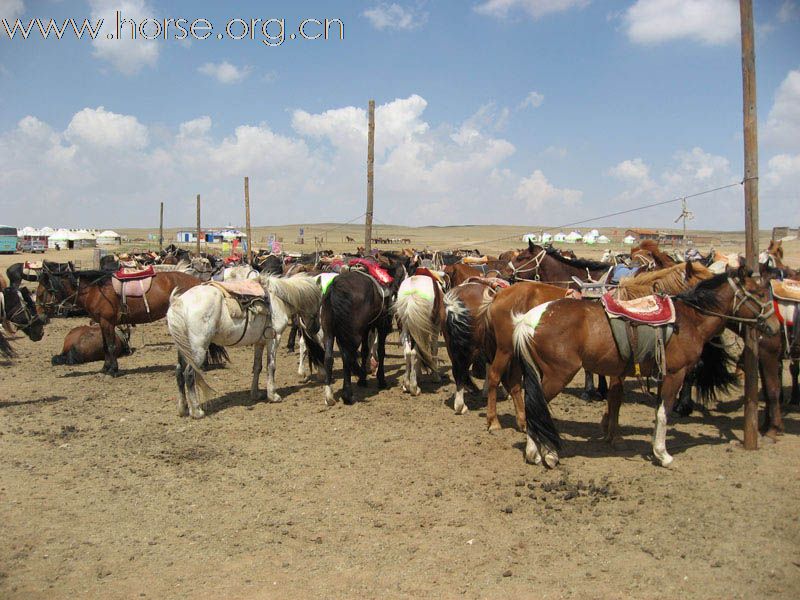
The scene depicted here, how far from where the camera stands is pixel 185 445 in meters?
7.22

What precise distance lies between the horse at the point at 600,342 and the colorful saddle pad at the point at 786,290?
1.01 m

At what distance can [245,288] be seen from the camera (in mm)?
8891

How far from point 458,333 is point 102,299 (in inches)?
287

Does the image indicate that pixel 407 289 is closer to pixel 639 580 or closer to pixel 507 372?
→ pixel 507 372

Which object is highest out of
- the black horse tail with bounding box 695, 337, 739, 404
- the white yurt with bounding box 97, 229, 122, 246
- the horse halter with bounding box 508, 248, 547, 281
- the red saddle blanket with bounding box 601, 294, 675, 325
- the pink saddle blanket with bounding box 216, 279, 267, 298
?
the white yurt with bounding box 97, 229, 122, 246

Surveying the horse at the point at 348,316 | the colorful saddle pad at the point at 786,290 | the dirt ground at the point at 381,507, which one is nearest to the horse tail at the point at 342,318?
the horse at the point at 348,316

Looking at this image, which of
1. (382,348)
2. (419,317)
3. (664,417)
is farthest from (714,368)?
(382,348)

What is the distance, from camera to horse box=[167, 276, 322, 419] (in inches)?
323

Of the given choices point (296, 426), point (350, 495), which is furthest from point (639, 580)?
point (296, 426)

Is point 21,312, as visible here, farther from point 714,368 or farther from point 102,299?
point 714,368

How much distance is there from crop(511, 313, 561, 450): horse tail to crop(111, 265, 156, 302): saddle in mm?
8279

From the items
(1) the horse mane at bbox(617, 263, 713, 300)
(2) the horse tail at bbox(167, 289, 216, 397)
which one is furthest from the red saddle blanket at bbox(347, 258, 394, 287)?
(1) the horse mane at bbox(617, 263, 713, 300)

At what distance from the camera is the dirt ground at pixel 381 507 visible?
426 cm

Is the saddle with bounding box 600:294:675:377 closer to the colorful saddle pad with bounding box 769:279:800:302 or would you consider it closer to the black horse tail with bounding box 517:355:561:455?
the black horse tail with bounding box 517:355:561:455
